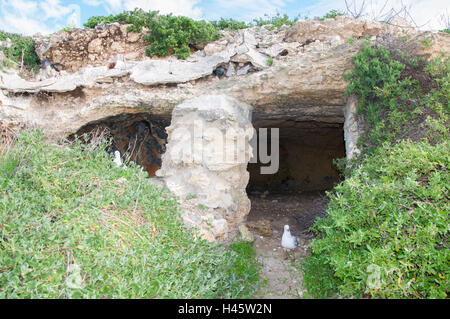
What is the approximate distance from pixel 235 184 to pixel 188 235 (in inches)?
61.1

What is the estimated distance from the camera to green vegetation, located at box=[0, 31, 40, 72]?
6.45 m

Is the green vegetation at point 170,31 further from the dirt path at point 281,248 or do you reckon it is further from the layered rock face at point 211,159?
the dirt path at point 281,248

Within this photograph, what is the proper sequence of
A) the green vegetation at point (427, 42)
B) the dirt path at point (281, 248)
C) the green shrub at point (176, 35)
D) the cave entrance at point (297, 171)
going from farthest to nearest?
the cave entrance at point (297, 171), the green shrub at point (176, 35), the green vegetation at point (427, 42), the dirt path at point (281, 248)

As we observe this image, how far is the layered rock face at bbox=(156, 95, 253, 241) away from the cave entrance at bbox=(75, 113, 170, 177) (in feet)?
6.03

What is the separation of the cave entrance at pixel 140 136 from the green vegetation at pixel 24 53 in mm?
1789

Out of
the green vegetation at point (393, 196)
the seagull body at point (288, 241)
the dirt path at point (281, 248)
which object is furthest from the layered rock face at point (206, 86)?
the seagull body at point (288, 241)

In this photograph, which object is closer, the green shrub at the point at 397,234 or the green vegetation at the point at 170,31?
the green shrub at the point at 397,234

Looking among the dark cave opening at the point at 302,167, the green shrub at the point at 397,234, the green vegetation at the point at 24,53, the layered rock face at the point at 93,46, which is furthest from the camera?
the dark cave opening at the point at 302,167

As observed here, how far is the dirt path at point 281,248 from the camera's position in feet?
11.4

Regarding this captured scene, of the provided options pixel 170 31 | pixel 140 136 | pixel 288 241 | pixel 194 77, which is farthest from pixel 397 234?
pixel 140 136

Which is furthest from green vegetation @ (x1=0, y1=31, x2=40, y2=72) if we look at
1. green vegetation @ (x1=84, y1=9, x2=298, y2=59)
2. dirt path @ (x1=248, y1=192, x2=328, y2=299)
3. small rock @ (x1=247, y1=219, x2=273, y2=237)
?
dirt path @ (x1=248, y1=192, x2=328, y2=299)

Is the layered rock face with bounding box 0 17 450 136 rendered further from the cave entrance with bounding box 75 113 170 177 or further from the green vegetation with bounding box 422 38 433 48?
the cave entrance with bounding box 75 113 170 177

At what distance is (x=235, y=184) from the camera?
16.5 feet
